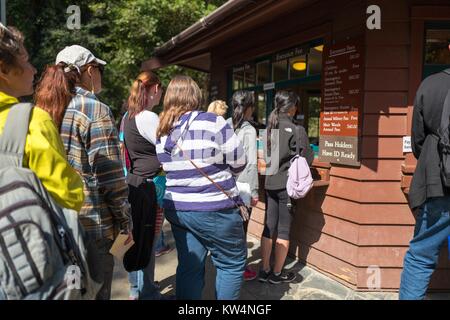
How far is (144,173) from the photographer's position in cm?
296

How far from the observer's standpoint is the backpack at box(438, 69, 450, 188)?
2.42m

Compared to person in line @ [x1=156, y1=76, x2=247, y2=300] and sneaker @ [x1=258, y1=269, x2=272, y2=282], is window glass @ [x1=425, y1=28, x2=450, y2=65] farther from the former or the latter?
sneaker @ [x1=258, y1=269, x2=272, y2=282]

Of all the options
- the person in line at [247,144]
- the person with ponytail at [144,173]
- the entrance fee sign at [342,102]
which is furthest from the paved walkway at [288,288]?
the entrance fee sign at [342,102]

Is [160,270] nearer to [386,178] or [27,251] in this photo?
[386,178]

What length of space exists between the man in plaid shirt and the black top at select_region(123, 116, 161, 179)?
81cm

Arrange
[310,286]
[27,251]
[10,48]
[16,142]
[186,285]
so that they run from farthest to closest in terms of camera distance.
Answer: [310,286]
[186,285]
[10,48]
[16,142]
[27,251]

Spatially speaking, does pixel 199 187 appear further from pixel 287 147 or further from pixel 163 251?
pixel 163 251

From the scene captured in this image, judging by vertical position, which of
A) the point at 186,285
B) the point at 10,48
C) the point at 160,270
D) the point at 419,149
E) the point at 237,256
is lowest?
the point at 160,270

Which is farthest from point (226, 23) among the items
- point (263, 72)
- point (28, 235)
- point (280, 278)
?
point (28, 235)
